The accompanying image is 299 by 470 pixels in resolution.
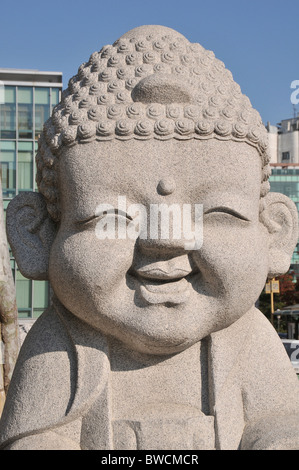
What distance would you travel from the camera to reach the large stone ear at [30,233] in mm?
3559

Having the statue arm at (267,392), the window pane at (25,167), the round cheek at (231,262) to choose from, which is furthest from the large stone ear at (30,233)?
the window pane at (25,167)

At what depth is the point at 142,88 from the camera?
10.8ft

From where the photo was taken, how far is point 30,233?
3.62 m

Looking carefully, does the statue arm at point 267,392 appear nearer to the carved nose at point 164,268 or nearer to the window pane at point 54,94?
the carved nose at point 164,268

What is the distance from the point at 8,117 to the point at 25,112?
1.71 feet

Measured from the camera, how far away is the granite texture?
10.4 feet

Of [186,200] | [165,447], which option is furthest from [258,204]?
[165,447]

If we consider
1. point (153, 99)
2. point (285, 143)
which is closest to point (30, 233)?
point (153, 99)

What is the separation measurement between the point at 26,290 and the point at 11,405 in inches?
626

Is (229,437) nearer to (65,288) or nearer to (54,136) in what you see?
(65,288)

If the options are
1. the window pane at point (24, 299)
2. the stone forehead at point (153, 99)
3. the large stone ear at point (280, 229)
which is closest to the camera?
the stone forehead at point (153, 99)

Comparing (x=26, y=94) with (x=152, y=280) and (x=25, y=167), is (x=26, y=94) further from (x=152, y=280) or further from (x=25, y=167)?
(x=152, y=280)

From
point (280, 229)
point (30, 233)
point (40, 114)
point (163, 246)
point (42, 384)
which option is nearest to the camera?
point (163, 246)

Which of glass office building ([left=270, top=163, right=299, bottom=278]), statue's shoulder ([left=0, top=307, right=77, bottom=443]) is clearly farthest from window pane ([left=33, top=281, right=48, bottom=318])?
glass office building ([left=270, top=163, right=299, bottom=278])
